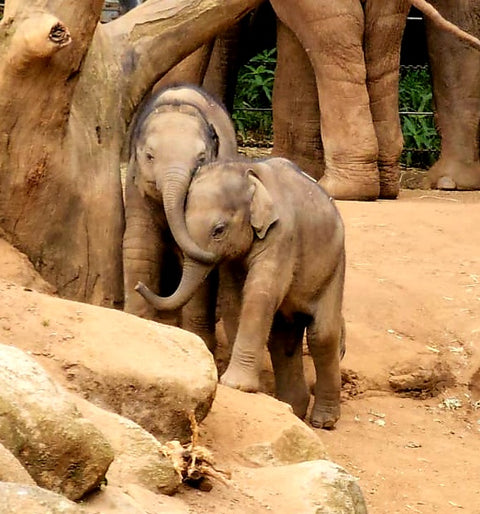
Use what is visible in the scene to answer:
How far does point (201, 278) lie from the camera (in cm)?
559

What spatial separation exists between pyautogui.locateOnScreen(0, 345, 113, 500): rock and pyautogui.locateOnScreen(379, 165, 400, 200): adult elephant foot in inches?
242

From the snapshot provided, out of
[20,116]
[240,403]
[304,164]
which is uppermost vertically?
[20,116]

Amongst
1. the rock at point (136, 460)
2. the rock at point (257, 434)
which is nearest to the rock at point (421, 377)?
the rock at point (257, 434)

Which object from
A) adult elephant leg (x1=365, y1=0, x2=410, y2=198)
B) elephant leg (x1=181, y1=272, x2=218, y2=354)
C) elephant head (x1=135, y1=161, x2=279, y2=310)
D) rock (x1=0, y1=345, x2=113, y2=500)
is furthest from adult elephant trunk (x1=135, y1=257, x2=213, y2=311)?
adult elephant leg (x1=365, y1=0, x2=410, y2=198)

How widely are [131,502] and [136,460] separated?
1.02ft

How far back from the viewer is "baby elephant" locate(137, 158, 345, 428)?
5.50 metres

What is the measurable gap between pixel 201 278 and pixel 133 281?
435 millimetres

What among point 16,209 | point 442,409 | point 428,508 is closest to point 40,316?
point 16,209

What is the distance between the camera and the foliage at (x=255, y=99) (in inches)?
503

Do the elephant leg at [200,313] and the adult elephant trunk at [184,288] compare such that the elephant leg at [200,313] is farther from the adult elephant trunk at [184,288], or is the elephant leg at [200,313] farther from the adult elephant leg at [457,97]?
the adult elephant leg at [457,97]

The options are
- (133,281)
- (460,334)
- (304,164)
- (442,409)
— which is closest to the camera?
(133,281)

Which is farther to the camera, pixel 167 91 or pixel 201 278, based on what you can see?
pixel 167 91

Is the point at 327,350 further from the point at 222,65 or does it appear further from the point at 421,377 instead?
the point at 222,65

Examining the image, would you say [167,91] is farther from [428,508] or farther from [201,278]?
[428,508]
